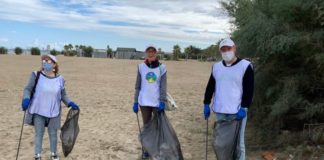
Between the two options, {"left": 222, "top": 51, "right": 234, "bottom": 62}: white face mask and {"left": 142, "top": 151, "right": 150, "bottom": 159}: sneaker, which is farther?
{"left": 142, "top": 151, "right": 150, "bottom": 159}: sneaker

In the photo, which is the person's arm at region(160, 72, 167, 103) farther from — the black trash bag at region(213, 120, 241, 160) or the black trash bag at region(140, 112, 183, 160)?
the black trash bag at region(213, 120, 241, 160)

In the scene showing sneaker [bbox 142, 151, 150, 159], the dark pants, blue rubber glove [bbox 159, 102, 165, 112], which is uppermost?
blue rubber glove [bbox 159, 102, 165, 112]

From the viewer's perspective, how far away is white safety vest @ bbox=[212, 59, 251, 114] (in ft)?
18.7

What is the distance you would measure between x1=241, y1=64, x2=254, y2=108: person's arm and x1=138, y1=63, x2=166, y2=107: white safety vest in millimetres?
1538

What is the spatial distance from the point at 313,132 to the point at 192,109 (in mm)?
7062

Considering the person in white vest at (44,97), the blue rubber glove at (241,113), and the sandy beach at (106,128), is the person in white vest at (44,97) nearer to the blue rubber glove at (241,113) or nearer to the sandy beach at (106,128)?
the sandy beach at (106,128)

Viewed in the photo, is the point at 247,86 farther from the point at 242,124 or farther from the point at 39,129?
the point at 39,129

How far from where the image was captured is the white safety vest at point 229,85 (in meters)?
5.70

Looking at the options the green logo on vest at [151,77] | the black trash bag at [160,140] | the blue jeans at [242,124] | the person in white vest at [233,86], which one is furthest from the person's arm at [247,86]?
the green logo on vest at [151,77]

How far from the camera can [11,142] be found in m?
8.63

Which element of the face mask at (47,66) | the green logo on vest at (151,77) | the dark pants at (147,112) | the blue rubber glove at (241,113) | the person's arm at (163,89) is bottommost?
the dark pants at (147,112)

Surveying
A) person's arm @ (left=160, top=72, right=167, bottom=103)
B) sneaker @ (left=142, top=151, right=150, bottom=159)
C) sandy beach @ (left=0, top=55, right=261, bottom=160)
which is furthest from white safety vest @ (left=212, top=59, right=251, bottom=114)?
sandy beach @ (left=0, top=55, right=261, bottom=160)

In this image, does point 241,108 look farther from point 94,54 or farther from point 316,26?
point 94,54

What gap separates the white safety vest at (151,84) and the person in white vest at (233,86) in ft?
3.86
